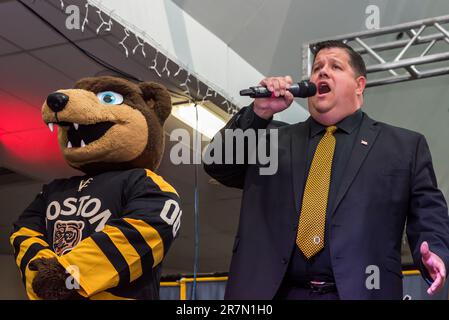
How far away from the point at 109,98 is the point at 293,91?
68 cm

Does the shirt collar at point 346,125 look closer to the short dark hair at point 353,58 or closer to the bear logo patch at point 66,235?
the short dark hair at point 353,58

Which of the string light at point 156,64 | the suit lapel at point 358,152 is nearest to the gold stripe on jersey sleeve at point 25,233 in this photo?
the suit lapel at point 358,152

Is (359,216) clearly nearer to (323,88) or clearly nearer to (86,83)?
(323,88)

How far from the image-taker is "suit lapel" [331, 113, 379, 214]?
152cm

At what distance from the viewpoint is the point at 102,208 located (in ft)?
5.79

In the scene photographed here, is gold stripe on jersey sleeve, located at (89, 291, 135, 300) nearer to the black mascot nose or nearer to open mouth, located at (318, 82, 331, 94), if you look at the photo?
the black mascot nose

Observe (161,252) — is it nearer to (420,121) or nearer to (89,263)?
(89,263)

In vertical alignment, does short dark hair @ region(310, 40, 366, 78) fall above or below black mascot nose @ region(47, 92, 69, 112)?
above

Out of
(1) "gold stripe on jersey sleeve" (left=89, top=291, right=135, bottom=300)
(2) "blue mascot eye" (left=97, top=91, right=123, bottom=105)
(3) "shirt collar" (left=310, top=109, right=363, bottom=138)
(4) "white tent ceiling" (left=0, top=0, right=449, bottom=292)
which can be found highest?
(4) "white tent ceiling" (left=0, top=0, right=449, bottom=292)

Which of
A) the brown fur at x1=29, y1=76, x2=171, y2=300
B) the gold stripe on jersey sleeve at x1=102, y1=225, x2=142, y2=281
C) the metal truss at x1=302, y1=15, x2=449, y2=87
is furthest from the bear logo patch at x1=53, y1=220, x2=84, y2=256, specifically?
the metal truss at x1=302, y1=15, x2=449, y2=87

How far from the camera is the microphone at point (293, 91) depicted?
154 centimetres

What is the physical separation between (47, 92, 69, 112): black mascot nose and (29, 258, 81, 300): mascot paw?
19.0 inches

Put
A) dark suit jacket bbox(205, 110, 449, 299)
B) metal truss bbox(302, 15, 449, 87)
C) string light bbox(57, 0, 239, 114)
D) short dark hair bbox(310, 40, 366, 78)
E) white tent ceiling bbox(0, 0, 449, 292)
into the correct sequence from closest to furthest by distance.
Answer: dark suit jacket bbox(205, 110, 449, 299), short dark hair bbox(310, 40, 366, 78), string light bbox(57, 0, 239, 114), white tent ceiling bbox(0, 0, 449, 292), metal truss bbox(302, 15, 449, 87)

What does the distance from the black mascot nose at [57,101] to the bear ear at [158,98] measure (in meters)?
0.34
